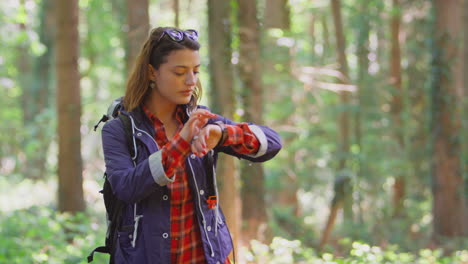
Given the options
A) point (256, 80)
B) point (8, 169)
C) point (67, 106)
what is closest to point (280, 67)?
point (256, 80)

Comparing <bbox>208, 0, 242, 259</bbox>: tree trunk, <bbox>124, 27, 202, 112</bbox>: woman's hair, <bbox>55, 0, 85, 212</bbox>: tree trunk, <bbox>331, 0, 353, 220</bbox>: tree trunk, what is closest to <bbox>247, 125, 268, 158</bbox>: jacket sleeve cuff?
<bbox>124, 27, 202, 112</bbox>: woman's hair

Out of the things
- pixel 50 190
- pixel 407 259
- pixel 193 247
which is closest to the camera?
pixel 193 247

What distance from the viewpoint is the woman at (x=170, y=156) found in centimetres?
249

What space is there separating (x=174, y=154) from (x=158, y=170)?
0.34 ft

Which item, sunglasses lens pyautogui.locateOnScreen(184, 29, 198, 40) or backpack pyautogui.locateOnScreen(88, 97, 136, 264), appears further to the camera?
sunglasses lens pyautogui.locateOnScreen(184, 29, 198, 40)

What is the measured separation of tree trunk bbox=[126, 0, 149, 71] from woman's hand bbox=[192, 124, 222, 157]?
261 inches

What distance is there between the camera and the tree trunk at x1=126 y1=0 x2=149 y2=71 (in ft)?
29.4

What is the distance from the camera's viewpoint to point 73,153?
10.0 meters

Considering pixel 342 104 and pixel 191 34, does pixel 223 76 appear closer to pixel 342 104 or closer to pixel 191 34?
pixel 191 34

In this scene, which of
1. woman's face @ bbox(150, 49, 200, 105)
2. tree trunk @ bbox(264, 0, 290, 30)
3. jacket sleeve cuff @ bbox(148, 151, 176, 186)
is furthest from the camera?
tree trunk @ bbox(264, 0, 290, 30)

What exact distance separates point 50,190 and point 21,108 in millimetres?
7287

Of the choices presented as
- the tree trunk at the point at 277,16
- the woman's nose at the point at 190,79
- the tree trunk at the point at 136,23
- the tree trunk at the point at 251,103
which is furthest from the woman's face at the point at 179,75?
the tree trunk at the point at 277,16

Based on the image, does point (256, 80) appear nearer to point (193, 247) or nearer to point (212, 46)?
point (212, 46)

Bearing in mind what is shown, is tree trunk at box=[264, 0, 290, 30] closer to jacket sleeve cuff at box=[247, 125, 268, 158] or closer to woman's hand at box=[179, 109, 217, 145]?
jacket sleeve cuff at box=[247, 125, 268, 158]
